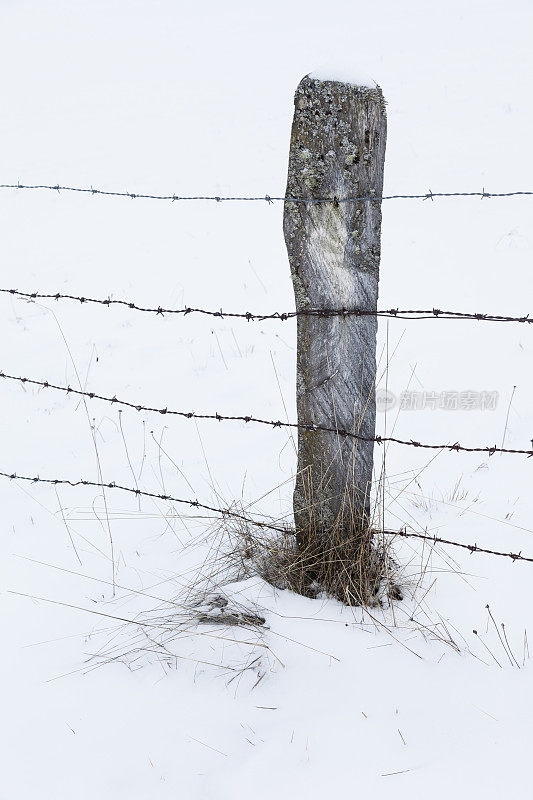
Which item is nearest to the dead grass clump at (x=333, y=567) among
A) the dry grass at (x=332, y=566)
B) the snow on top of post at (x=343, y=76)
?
the dry grass at (x=332, y=566)

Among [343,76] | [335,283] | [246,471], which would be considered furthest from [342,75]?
[246,471]

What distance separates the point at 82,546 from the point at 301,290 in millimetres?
1505

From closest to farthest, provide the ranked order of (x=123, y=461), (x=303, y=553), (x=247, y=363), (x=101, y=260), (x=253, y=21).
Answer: (x=303, y=553) < (x=123, y=461) < (x=247, y=363) < (x=101, y=260) < (x=253, y=21)

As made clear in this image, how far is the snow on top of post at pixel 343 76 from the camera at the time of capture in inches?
72.0

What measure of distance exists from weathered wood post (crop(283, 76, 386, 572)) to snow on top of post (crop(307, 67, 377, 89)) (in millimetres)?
15

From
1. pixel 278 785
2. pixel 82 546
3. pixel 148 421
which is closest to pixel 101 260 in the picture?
pixel 148 421

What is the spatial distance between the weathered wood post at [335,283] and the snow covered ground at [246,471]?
16 cm

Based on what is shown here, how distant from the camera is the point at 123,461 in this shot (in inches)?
143

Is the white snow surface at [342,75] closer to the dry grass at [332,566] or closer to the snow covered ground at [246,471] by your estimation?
the snow covered ground at [246,471]

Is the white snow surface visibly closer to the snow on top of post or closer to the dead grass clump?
the snow on top of post

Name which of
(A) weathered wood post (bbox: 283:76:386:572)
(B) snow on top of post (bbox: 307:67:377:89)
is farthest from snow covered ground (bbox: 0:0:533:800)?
(A) weathered wood post (bbox: 283:76:386:572)

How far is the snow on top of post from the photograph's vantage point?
1.83 meters

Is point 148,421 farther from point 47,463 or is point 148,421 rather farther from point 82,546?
point 82,546

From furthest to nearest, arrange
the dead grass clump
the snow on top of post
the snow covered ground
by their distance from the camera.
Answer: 1. the dead grass clump
2. the snow on top of post
3. the snow covered ground
